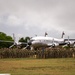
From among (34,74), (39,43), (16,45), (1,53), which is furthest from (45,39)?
(34,74)

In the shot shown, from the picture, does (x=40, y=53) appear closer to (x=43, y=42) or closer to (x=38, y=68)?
(x=43, y=42)

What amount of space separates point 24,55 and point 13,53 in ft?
6.71

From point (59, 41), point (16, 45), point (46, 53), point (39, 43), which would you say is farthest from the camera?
point (16, 45)

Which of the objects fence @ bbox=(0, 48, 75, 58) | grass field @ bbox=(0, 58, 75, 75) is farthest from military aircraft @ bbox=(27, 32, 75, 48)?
grass field @ bbox=(0, 58, 75, 75)

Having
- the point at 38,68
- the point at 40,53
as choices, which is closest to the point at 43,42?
the point at 40,53

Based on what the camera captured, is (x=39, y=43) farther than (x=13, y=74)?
Yes

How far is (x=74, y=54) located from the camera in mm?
50125

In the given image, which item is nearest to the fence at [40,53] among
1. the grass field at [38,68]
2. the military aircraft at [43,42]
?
the military aircraft at [43,42]

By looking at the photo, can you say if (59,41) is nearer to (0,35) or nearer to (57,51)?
(57,51)

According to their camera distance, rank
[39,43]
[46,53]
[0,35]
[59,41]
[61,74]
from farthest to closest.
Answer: [0,35], [59,41], [39,43], [46,53], [61,74]

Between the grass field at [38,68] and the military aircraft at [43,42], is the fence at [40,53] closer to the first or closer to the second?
the military aircraft at [43,42]

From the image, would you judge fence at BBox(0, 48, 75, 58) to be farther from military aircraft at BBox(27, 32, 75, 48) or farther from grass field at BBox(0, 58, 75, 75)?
grass field at BBox(0, 58, 75, 75)

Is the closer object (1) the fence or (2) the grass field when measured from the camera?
(2) the grass field

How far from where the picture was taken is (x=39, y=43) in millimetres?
64125
